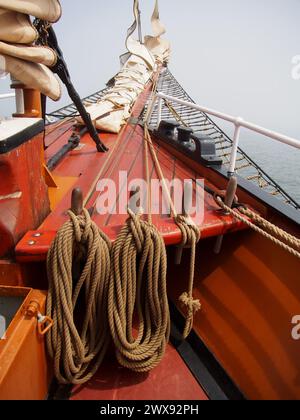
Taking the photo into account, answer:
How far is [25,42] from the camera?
3.90ft

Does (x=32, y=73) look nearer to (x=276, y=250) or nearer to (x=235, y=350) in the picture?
(x=276, y=250)

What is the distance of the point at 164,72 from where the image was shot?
36.2 feet

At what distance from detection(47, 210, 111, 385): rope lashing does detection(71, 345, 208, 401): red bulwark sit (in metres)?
0.13

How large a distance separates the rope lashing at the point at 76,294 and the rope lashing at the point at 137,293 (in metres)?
0.07

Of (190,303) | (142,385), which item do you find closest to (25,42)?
(190,303)

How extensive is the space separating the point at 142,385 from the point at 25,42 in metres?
1.58

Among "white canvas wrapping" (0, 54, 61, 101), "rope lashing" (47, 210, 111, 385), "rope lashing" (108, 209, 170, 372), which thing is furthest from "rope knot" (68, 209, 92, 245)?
"white canvas wrapping" (0, 54, 61, 101)

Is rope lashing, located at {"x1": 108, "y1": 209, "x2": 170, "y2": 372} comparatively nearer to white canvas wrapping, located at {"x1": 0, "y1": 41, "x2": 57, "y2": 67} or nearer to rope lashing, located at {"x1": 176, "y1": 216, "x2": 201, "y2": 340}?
rope lashing, located at {"x1": 176, "y1": 216, "x2": 201, "y2": 340}

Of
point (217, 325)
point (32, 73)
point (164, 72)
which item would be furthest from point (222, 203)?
point (164, 72)

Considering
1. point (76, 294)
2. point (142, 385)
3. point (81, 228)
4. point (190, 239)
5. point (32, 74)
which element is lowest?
point (142, 385)

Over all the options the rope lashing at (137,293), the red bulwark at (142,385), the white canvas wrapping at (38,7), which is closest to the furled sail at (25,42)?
the white canvas wrapping at (38,7)

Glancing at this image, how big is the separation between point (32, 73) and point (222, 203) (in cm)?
111

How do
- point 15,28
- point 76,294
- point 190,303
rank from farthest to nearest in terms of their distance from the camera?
1. point 190,303
2. point 76,294
3. point 15,28

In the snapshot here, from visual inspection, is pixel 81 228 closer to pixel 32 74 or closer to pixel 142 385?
pixel 32 74
